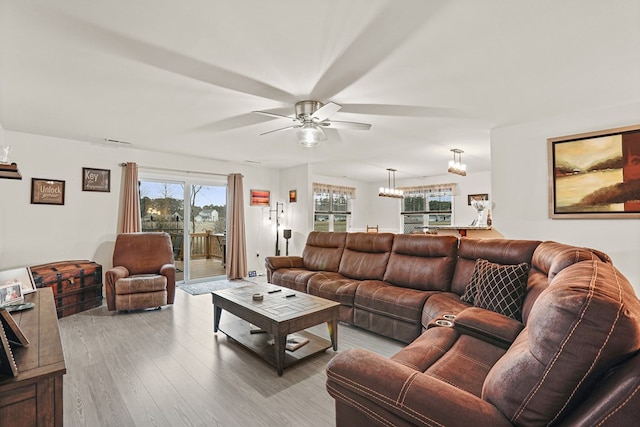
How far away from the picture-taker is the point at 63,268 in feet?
12.7

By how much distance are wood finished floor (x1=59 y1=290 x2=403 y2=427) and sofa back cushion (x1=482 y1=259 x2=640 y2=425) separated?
4.24 feet

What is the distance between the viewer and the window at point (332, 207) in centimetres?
839

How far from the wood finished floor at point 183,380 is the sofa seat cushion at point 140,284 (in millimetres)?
462

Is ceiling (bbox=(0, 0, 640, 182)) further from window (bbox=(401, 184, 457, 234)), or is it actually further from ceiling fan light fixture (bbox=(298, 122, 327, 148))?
window (bbox=(401, 184, 457, 234))

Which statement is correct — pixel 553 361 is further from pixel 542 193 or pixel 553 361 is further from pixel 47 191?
pixel 47 191

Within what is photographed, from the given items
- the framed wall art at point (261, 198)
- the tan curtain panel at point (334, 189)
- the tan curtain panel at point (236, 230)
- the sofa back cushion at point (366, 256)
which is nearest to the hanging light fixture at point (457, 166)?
the sofa back cushion at point (366, 256)

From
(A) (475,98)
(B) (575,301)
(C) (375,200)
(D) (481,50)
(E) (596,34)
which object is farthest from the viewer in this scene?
(C) (375,200)

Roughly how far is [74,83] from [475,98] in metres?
3.69

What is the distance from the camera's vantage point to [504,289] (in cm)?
233

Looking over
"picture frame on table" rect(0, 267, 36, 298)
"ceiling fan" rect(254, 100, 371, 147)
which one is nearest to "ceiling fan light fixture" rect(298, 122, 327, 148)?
"ceiling fan" rect(254, 100, 371, 147)

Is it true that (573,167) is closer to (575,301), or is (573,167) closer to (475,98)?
(475,98)

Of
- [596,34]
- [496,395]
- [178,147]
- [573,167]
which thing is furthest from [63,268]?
[573,167]

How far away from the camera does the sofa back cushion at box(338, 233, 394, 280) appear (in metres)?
3.87

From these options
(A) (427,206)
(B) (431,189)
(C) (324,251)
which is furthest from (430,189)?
(C) (324,251)
